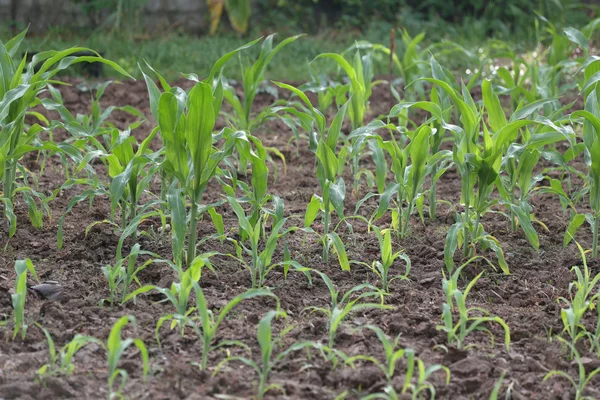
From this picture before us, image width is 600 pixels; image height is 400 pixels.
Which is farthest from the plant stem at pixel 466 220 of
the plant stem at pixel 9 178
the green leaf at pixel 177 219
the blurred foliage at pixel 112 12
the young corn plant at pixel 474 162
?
the blurred foliage at pixel 112 12

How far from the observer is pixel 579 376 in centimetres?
281

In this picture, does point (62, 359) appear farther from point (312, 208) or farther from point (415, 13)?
point (415, 13)

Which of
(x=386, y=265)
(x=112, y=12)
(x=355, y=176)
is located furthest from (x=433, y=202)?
(x=112, y=12)

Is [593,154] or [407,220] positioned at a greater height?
[593,154]

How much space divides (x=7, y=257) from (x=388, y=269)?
1.56m

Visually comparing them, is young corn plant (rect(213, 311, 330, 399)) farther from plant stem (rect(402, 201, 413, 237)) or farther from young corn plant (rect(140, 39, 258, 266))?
plant stem (rect(402, 201, 413, 237))

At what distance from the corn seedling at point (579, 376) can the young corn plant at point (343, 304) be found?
23.4 inches

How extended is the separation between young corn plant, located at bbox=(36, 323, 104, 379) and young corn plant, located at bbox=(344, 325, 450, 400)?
82 centimetres

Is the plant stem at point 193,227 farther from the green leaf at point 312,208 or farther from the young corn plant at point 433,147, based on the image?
the young corn plant at point 433,147

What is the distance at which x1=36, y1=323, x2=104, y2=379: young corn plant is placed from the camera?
2664 millimetres

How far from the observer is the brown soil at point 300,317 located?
271 centimetres

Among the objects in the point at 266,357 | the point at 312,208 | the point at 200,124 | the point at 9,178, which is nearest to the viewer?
the point at 266,357

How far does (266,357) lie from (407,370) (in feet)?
1.44

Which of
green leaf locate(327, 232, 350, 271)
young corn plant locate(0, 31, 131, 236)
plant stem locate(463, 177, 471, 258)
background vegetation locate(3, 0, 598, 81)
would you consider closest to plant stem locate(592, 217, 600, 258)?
plant stem locate(463, 177, 471, 258)
